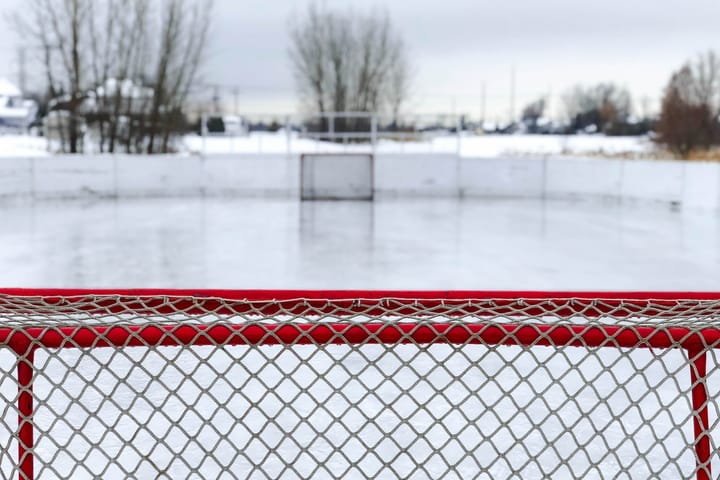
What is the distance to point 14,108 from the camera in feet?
62.3

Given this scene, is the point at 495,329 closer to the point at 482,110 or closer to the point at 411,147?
the point at 411,147

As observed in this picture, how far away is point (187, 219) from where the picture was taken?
1208cm

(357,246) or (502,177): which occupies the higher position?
(502,177)

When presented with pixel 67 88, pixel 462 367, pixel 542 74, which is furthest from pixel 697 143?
pixel 462 367

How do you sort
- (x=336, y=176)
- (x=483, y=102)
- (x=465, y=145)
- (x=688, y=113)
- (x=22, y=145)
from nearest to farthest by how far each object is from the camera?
(x=336, y=176) < (x=22, y=145) < (x=465, y=145) < (x=688, y=113) < (x=483, y=102)

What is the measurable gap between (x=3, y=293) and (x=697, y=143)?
62.8 ft

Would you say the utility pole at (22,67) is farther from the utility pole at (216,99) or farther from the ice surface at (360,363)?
the ice surface at (360,363)

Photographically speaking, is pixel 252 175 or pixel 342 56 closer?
pixel 252 175

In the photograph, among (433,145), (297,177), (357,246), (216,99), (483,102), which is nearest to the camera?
(357,246)

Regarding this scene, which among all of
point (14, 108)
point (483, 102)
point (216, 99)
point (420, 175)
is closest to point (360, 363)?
point (420, 175)

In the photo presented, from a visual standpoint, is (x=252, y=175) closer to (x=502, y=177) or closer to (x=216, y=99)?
(x=216, y=99)

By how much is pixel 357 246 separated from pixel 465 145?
1072cm

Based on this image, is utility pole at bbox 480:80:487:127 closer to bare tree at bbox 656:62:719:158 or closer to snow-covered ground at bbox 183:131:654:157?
snow-covered ground at bbox 183:131:654:157

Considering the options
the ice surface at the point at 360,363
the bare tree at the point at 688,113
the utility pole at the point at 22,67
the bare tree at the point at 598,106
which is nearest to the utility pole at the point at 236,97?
the ice surface at the point at 360,363
